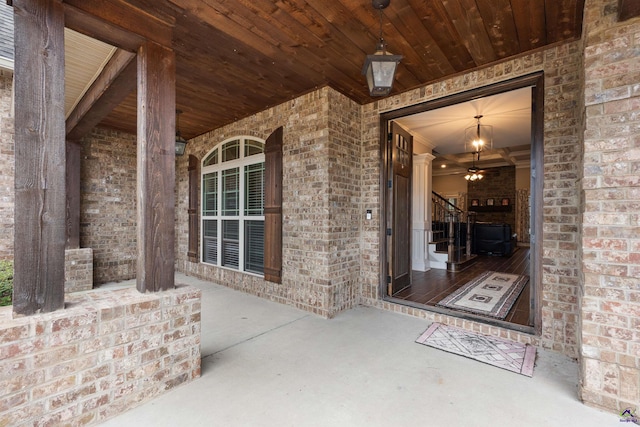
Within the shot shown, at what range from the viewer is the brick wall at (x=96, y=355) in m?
1.55

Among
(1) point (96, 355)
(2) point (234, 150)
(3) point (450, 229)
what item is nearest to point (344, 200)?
(2) point (234, 150)

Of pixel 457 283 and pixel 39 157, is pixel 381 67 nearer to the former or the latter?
pixel 39 157

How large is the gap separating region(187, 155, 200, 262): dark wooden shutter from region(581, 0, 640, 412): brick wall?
6129mm

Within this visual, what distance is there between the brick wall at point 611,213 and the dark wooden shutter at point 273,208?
3.39m

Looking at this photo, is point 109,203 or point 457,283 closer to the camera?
point 457,283

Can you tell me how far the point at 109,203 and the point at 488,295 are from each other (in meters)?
7.17

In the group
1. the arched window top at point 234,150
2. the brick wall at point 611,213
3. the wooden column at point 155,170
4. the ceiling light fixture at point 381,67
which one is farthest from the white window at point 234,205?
the brick wall at point 611,213

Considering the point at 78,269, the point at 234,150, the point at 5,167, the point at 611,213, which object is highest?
the point at 234,150

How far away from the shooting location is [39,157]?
169 centimetres

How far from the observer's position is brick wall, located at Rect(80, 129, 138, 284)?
18.2 feet

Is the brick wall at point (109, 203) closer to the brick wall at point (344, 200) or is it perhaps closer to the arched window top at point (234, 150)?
the arched window top at point (234, 150)

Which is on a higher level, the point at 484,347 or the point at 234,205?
the point at 234,205

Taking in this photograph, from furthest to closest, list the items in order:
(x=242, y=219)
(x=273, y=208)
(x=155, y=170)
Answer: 1. (x=242, y=219)
2. (x=273, y=208)
3. (x=155, y=170)

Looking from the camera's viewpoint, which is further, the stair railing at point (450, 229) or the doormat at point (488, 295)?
the stair railing at point (450, 229)
